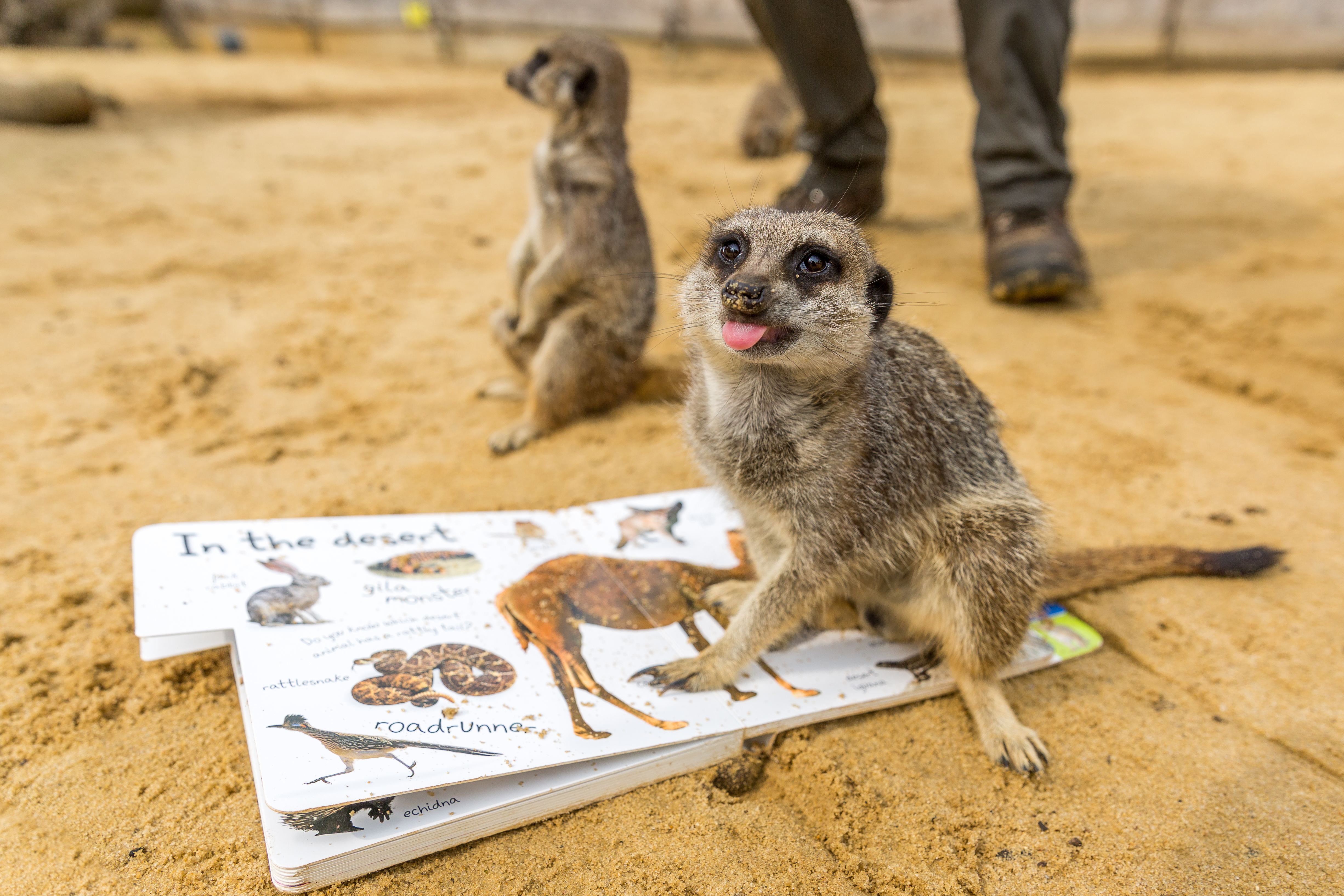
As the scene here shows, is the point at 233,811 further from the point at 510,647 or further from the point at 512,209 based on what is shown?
the point at 512,209

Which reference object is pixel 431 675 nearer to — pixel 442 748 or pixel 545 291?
pixel 442 748

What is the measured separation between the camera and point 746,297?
1.41 m

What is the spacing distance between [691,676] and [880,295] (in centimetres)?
88

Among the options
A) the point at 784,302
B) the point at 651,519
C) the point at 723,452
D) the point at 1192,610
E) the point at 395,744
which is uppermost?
the point at 784,302

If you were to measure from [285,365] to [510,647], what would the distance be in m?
2.01

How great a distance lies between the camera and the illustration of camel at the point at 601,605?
1.62 metres

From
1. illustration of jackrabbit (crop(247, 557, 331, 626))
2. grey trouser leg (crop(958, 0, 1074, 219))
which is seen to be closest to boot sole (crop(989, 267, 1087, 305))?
grey trouser leg (crop(958, 0, 1074, 219))

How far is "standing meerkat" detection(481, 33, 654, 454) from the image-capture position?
2.83 m

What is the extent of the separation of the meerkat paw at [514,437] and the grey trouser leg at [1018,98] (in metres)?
2.65

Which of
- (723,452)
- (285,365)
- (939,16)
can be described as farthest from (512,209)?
(939,16)

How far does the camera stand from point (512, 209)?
16.5 feet

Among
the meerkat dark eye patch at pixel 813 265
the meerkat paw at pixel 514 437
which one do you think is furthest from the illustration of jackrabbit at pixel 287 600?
the meerkat dark eye patch at pixel 813 265

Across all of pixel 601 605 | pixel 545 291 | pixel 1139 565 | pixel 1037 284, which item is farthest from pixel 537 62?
pixel 1139 565

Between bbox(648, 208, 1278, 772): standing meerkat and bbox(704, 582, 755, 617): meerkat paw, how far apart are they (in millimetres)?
167
